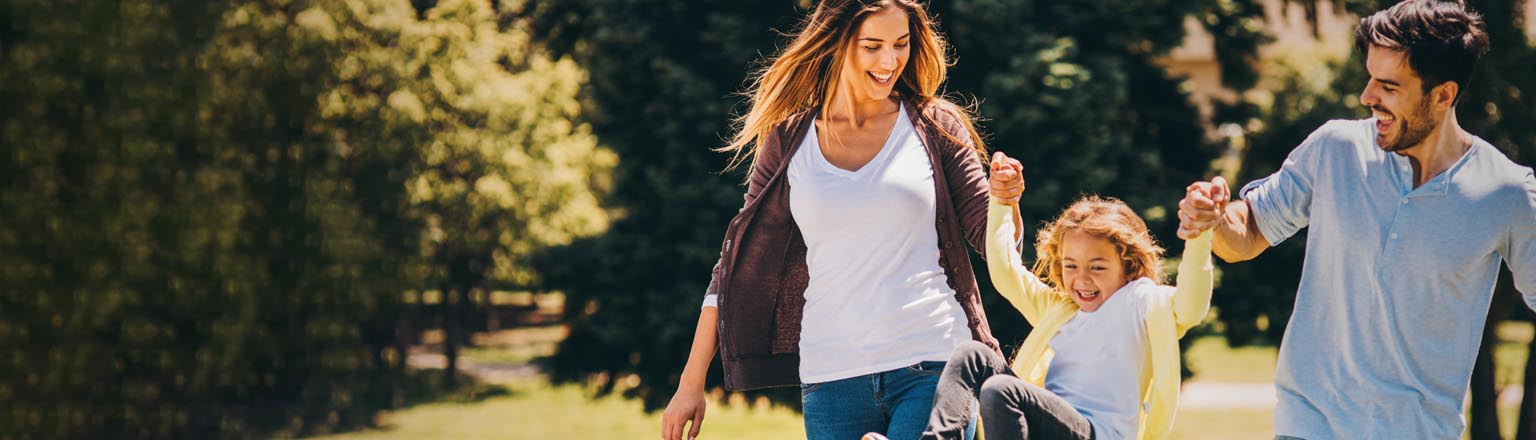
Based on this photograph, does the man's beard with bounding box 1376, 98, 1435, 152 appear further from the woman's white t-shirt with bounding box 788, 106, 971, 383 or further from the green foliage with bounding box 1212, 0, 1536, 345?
the green foliage with bounding box 1212, 0, 1536, 345

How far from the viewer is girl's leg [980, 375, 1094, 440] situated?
9.90 feet

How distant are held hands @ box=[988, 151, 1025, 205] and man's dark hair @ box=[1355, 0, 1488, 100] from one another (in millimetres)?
766

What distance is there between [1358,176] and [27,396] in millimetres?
12847

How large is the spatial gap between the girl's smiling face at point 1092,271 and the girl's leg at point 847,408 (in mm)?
520

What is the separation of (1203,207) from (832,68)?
3.26 feet

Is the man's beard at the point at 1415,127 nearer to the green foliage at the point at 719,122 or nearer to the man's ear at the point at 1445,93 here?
the man's ear at the point at 1445,93

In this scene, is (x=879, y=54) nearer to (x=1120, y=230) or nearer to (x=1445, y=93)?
(x=1120, y=230)

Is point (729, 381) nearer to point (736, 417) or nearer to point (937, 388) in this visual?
point (937, 388)

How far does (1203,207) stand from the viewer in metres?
2.92

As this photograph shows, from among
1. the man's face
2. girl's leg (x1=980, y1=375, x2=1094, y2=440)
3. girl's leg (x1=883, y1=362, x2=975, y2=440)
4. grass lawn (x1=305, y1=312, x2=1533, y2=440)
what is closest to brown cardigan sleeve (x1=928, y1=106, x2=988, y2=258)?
girl's leg (x1=883, y1=362, x2=975, y2=440)

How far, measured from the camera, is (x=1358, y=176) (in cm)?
290

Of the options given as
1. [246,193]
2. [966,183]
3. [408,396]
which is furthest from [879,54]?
[408,396]

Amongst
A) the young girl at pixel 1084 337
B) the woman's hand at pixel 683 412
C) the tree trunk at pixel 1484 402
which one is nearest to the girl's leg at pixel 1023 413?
the young girl at pixel 1084 337

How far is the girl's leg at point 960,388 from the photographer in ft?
9.89
